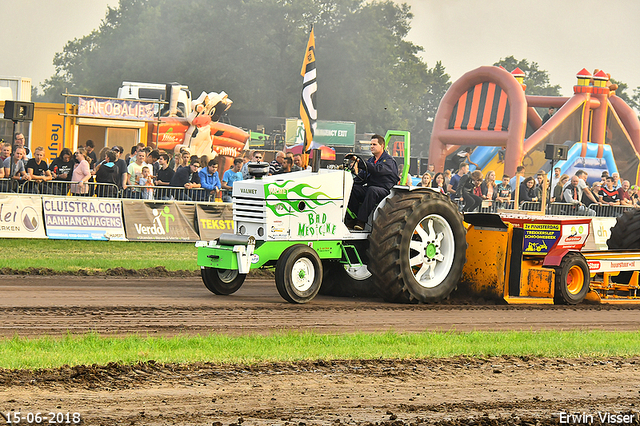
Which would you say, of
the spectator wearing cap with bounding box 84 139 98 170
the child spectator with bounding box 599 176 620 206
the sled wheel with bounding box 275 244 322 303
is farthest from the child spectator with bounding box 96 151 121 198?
the child spectator with bounding box 599 176 620 206

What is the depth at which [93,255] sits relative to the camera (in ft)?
50.6

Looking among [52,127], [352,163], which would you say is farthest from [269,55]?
[352,163]

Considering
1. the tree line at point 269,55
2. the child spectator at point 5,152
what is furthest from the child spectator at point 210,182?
the tree line at point 269,55

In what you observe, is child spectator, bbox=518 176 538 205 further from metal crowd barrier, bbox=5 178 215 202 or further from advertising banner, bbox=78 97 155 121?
advertising banner, bbox=78 97 155 121

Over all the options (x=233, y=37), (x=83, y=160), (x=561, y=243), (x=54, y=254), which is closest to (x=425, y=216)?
(x=561, y=243)

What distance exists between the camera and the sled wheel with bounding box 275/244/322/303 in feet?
32.5

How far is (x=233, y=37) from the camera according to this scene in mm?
64250

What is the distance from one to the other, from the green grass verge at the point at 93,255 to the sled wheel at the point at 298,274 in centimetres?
434

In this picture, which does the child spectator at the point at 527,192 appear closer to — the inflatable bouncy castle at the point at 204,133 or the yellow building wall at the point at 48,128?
the inflatable bouncy castle at the point at 204,133

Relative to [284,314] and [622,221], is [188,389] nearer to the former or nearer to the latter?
[284,314]

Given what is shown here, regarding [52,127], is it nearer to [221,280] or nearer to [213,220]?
[213,220]

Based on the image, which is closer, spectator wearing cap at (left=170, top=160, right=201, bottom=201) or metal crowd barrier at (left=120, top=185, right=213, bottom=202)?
metal crowd barrier at (left=120, top=185, right=213, bottom=202)

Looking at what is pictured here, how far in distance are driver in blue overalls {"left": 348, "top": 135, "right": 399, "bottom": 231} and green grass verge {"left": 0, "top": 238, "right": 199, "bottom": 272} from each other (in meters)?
4.30

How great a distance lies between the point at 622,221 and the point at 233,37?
176 feet
